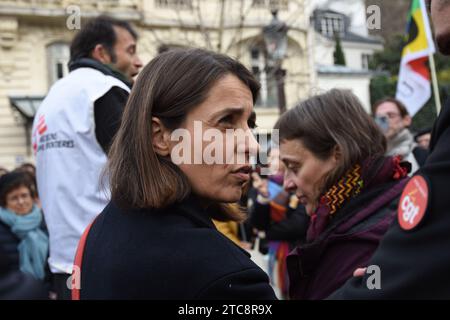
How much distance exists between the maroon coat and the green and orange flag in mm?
5416

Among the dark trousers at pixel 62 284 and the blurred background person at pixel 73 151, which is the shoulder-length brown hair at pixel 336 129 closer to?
the blurred background person at pixel 73 151

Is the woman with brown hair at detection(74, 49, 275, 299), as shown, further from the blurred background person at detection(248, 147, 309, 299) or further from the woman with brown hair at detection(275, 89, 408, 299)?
the blurred background person at detection(248, 147, 309, 299)

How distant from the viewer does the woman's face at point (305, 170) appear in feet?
7.60

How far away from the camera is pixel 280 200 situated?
481cm

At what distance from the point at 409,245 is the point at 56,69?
1714 centimetres

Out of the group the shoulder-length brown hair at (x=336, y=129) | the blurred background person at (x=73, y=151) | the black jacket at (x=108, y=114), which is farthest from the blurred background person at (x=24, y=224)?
the shoulder-length brown hair at (x=336, y=129)

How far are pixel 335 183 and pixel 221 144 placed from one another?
89cm

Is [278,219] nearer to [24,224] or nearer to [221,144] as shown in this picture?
[24,224]

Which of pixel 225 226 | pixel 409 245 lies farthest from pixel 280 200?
pixel 409 245

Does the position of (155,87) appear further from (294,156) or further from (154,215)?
(294,156)

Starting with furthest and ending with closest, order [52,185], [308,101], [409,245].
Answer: [52,185]
[308,101]
[409,245]

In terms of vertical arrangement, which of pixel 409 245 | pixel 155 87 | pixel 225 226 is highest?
pixel 155 87

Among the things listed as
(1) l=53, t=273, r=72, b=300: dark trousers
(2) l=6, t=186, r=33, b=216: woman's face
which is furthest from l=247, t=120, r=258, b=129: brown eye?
(2) l=6, t=186, r=33, b=216: woman's face

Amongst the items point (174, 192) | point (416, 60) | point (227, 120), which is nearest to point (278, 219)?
point (227, 120)
